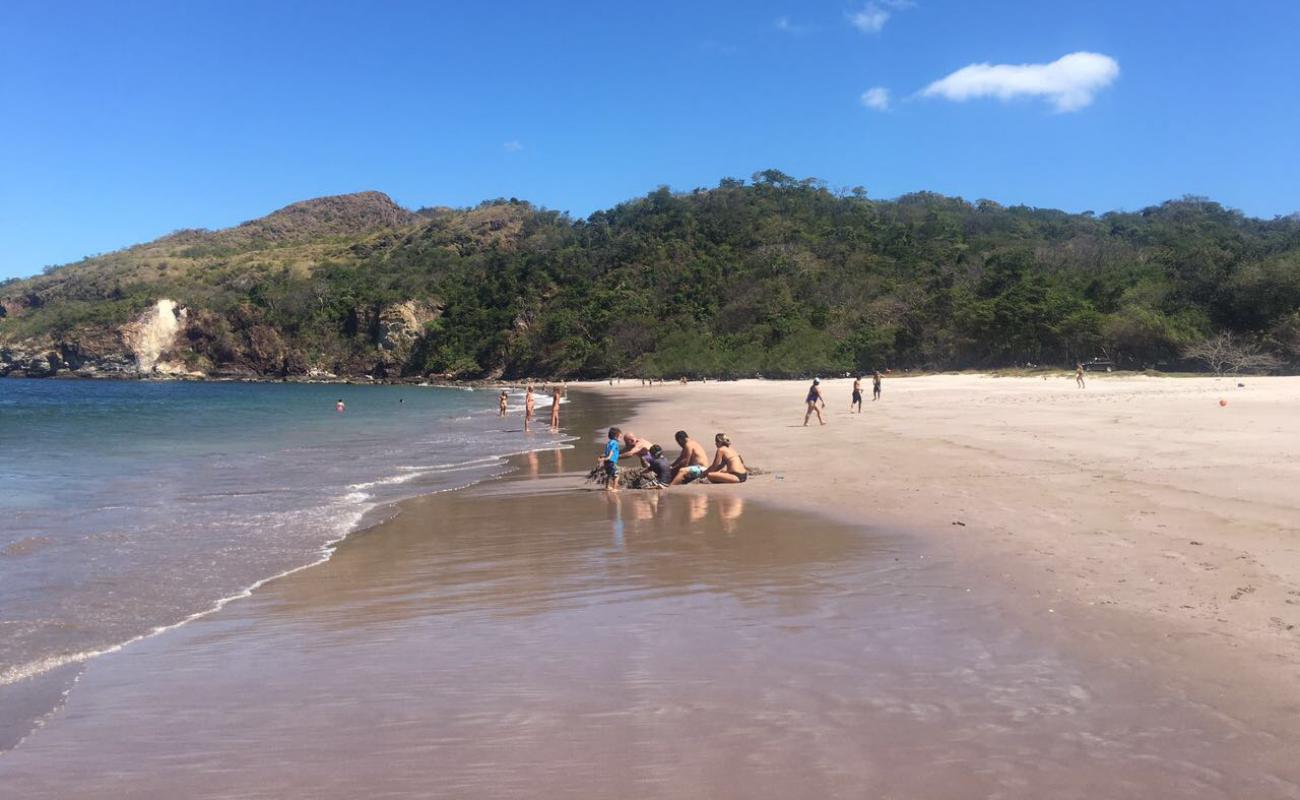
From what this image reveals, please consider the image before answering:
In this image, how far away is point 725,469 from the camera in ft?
43.7

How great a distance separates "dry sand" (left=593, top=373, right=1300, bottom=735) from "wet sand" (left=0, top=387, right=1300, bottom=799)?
15.0 inches

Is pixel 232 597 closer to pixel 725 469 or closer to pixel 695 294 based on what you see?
pixel 725 469

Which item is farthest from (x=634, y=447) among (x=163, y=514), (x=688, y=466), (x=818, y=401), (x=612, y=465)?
(x=818, y=401)

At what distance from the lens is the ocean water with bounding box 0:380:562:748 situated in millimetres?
6345

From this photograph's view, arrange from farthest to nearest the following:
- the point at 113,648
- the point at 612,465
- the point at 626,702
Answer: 1. the point at 612,465
2. the point at 113,648
3. the point at 626,702

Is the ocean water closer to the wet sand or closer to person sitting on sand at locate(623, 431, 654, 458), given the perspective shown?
A: the wet sand

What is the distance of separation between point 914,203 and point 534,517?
485 ft

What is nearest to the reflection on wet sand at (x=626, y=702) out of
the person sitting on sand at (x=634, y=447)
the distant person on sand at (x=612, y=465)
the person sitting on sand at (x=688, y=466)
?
the distant person on sand at (x=612, y=465)

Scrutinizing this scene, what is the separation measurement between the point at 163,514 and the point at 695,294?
86023 mm

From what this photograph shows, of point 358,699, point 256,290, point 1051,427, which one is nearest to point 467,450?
point 1051,427

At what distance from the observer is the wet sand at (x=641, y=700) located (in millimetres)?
3650

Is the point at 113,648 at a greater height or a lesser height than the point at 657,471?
lesser

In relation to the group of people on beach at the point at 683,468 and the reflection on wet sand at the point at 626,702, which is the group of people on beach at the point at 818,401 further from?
the reflection on wet sand at the point at 626,702

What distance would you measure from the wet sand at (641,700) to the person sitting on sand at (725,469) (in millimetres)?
5506
